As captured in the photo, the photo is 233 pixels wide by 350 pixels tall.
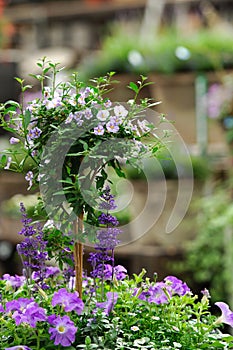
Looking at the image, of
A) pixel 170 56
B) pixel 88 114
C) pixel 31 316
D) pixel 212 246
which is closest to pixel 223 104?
pixel 170 56

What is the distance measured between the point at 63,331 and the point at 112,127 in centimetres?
32

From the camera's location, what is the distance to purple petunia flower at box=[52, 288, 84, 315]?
1.07 meters

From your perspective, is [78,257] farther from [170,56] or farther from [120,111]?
[170,56]

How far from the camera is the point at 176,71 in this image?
344 cm


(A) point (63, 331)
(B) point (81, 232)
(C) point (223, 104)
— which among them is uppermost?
(C) point (223, 104)

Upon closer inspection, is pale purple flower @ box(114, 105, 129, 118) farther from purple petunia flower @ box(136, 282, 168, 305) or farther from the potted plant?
purple petunia flower @ box(136, 282, 168, 305)

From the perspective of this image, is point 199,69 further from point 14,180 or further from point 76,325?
point 76,325

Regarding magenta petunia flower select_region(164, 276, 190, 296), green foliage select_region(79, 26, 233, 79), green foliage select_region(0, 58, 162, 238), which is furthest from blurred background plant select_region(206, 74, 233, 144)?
green foliage select_region(0, 58, 162, 238)

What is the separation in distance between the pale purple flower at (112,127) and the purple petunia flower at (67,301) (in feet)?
0.83

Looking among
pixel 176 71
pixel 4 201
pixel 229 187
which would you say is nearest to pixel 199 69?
pixel 176 71

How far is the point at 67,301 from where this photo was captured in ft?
3.52

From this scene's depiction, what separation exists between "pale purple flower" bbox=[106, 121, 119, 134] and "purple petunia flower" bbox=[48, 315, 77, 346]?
0.29 meters

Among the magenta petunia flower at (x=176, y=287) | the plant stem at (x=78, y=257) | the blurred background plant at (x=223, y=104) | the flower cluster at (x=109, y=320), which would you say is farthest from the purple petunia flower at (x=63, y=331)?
the blurred background plant at (x=223, y=104)

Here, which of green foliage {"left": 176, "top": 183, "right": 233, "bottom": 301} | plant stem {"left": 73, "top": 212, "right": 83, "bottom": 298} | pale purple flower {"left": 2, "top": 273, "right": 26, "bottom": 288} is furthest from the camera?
green foliage {"left": 176, "top": 183, "right": 233, "bottom": 301}
